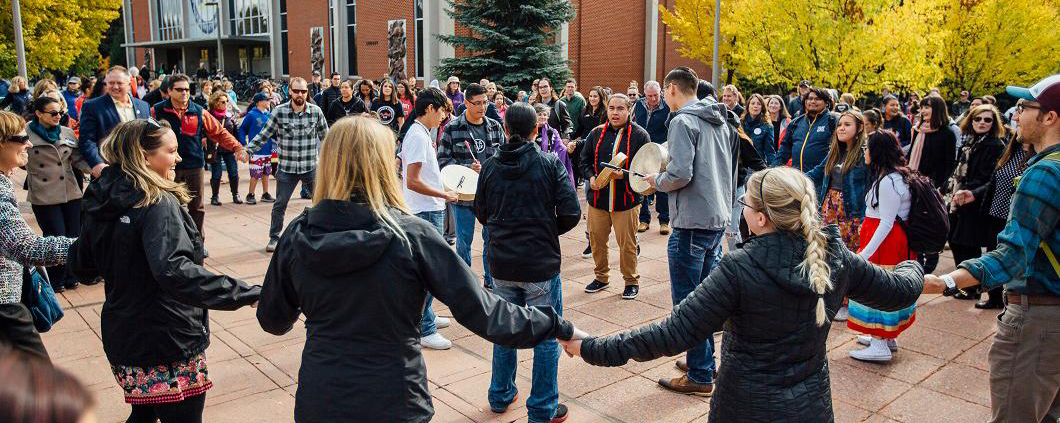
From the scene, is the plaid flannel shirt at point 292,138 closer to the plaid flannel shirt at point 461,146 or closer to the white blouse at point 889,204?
the plaid flannel shirt at point 461,146

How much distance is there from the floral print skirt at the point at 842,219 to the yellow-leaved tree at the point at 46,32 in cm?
2262

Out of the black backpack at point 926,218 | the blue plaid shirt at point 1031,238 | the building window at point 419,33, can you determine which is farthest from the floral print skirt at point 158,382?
the building window at point 419,33

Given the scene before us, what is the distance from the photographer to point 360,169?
2.60 m

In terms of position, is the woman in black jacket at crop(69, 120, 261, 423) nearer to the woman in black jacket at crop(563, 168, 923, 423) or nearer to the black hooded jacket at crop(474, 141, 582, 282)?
the black hooded jacket at crop(474, 141, 582, 282)

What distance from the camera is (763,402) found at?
2.68m

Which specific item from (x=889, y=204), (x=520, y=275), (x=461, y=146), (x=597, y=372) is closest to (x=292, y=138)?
(x=461, y=146)

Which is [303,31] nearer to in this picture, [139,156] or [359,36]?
[359,36]

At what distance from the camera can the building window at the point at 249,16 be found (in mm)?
50062

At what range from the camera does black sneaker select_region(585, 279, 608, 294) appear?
7.40m

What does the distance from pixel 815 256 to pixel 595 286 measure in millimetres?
4855

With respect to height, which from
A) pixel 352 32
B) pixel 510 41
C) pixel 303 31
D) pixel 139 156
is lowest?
pixel 139 156

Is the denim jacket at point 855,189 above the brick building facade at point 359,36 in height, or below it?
below

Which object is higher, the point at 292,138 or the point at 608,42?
the point at 608,42

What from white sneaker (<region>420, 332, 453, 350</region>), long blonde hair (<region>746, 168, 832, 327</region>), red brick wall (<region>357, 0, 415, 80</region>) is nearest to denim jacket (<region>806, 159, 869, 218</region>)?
white sneaker (<region>420, 332, 453, 350</region>)
